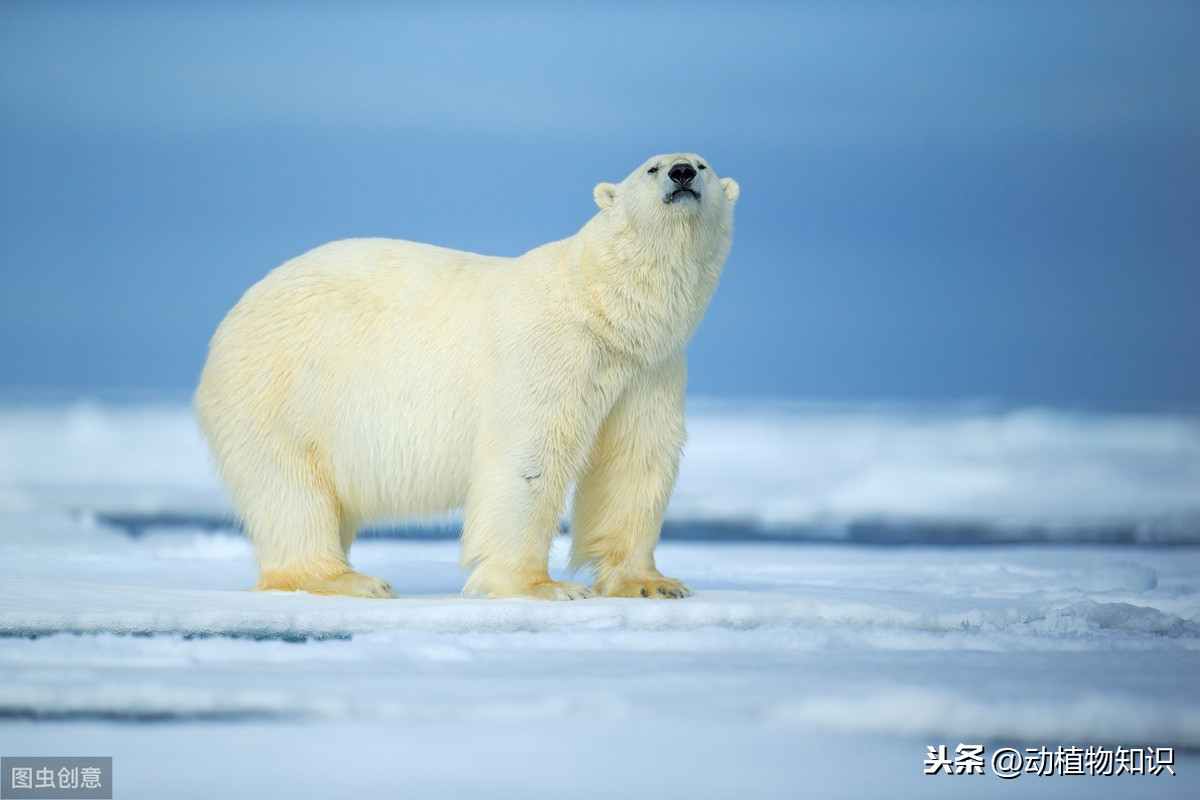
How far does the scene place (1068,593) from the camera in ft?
17.1

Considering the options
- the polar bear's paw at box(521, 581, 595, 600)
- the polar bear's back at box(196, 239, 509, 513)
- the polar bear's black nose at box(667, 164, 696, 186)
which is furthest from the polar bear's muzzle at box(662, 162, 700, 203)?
the polar bear's paw at box(521, 581, 595, 600)

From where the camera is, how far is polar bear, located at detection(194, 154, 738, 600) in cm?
452

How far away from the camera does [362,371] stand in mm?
4910

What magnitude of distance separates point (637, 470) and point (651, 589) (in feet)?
1.52

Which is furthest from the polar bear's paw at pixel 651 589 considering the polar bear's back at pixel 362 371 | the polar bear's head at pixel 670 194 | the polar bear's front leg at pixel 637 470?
the polar bear's head at pixel 670 194

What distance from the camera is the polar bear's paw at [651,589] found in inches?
184

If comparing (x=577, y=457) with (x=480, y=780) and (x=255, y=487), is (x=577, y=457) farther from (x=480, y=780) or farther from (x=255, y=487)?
(x=480, y=780)

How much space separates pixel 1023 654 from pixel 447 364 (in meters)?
2.29

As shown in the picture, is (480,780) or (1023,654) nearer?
(480,780)

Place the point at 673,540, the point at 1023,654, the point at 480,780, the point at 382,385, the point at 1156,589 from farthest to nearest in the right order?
1. the point at 673,540
2. the point at 1156,589
3. the point at 382,385
4. the point at 1023,654
5. the point at 480,780

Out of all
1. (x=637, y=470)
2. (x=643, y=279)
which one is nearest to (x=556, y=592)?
(x=637, y=470)

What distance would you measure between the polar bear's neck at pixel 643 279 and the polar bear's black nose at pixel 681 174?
14 cm

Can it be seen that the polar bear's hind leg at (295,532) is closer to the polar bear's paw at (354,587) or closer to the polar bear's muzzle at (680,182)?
the polar bear's paw at (354,587)

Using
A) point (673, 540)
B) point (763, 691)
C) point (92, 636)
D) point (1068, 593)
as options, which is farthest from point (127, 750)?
point (673, 540)
